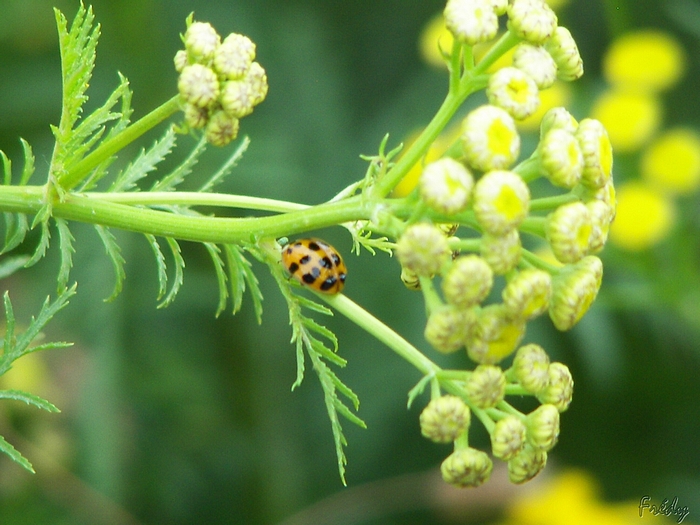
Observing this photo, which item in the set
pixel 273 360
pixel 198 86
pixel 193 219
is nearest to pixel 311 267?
pixel 193 219

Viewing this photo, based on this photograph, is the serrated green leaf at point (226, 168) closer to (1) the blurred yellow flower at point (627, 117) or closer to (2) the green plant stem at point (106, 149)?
(2) the green plant stem at point (106, 149)

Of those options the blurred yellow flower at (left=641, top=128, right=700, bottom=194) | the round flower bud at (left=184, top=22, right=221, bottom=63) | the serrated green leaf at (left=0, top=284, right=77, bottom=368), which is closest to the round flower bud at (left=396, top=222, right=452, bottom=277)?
the round flower bud at (left=184, top=22, right=221, bottom=63)

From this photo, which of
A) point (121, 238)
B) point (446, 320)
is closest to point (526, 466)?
point (446, 320)

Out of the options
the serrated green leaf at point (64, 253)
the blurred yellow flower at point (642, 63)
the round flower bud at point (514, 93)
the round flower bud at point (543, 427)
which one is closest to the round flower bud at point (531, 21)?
the round flower bud at point (514, 93)

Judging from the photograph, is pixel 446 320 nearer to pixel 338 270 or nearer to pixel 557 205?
pixel 557 205

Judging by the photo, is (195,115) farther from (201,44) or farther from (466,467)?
(466,467)

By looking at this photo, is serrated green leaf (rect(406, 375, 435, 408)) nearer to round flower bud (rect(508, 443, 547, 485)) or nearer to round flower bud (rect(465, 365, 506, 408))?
round flower bud (rect(465, 365, 506, 408))
